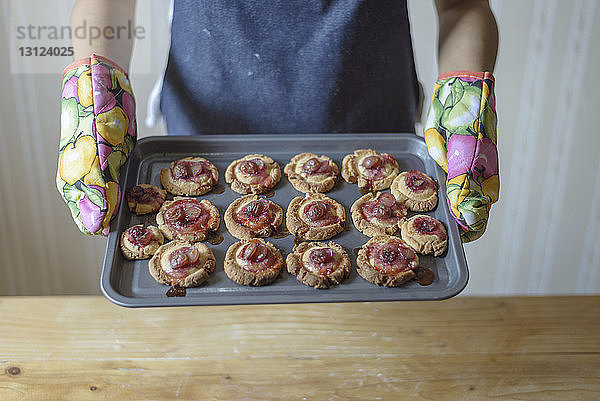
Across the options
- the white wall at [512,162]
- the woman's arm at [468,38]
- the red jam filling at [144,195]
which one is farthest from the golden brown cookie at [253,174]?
the white wall at [512,162]

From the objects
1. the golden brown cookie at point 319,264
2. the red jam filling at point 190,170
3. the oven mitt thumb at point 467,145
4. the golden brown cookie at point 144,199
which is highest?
the oven mitt thumb at point 467,145

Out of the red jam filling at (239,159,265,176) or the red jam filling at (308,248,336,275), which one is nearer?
the red jam filling at (308,248,336,275)

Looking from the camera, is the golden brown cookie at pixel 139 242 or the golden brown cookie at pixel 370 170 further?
the golden brown cookie at pixel 370 170

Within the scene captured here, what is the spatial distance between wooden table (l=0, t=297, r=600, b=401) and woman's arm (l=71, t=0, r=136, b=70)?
18.2 inches

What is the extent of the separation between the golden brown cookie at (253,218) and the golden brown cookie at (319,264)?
63 mm

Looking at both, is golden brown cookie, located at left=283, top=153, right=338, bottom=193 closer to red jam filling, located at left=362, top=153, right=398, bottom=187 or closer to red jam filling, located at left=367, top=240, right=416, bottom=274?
red jam filling, located at left=362, top=153, right=398, bottom=187

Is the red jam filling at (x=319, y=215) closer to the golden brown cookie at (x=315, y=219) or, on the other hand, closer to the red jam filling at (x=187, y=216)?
the golden brown cookie at (x=315, y=219)

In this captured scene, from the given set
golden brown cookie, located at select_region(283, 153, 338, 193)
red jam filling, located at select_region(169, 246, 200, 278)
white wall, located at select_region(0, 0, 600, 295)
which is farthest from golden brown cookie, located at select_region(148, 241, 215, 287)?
white wall, located at select_region(0, 0, 600, 295)

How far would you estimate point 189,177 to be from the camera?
1.06 meters

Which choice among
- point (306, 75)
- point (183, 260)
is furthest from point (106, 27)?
point (183, 260)

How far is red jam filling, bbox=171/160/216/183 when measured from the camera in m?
1.06

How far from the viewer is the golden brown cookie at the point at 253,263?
0.90 m

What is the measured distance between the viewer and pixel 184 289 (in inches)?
35.3

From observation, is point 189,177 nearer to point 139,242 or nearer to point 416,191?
point 139,242
